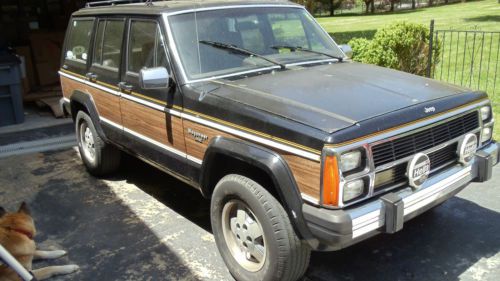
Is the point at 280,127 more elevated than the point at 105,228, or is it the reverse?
the point at 280,127

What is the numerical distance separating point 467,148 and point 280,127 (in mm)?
1469

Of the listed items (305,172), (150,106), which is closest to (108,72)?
(150,106)

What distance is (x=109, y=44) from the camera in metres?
5.00

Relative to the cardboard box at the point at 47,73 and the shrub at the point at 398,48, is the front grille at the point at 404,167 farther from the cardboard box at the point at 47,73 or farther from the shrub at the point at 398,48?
the cardboard box at the point at 47,73

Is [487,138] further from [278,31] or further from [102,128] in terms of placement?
[102,128]

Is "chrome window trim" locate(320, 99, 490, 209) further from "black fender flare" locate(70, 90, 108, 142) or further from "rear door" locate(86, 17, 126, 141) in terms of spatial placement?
"black fender flare" locate(70, 90, 108, 142)

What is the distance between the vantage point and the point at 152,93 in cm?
414

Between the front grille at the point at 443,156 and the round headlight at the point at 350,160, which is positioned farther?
the front grille at the point at 443,156

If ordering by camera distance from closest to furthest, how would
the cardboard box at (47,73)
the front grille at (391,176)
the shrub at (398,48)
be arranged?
the front grille at (391,176) < the shrub at (398,48) < the cardboard box at (47,73)

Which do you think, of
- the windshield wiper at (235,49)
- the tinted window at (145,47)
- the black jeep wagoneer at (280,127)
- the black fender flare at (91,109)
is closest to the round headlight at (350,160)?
the black jeep wagoneer at (280,127)

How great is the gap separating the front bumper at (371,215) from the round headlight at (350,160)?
0.24 m

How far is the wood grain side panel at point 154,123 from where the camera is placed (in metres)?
3.89

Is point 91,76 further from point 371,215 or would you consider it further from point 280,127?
point 371,215

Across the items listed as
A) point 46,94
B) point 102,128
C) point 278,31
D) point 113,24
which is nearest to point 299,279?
point 278,31
